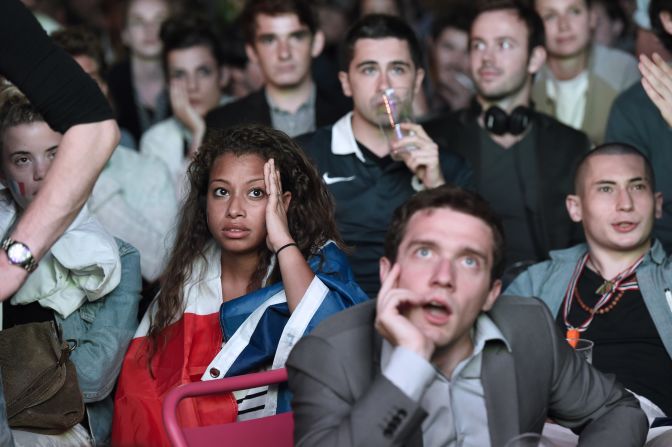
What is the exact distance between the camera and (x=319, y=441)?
229 cm

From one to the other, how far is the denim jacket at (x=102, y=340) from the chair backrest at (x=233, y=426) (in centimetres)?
78

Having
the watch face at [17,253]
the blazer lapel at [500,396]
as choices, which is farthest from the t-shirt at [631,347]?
the watch face at [17,253]

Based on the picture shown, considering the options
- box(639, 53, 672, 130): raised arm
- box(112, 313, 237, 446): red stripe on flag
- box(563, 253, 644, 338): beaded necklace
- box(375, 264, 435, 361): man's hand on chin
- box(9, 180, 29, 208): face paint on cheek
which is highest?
box(639, 53, 672, 130): raised arm

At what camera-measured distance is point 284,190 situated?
3.51 m

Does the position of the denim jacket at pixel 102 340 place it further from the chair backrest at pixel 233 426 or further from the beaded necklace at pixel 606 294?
the beaded necklace at pixel 606 294

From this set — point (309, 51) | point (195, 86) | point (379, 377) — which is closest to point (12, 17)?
point (379, 377)

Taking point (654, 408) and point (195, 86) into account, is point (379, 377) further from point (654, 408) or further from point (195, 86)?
point (195, 86)

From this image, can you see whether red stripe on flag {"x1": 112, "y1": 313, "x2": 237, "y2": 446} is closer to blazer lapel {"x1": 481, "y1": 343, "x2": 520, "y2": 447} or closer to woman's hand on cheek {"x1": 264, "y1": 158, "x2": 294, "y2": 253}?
woman's hand on cheek {"x1": 264, "y1": 158, "x2": 294, "y2": 253}

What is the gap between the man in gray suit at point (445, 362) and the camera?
7.43 feet

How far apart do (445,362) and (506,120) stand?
2335mm

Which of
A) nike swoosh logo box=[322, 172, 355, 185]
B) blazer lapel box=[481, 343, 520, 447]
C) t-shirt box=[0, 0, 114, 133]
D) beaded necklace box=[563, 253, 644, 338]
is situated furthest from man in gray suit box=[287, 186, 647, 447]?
nike swoosh logo box=[322, 172, 355, 185]

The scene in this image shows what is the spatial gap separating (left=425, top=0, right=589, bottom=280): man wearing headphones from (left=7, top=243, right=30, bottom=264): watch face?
2.53 m

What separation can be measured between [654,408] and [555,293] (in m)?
0.58

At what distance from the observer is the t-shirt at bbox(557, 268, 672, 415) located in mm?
3467
